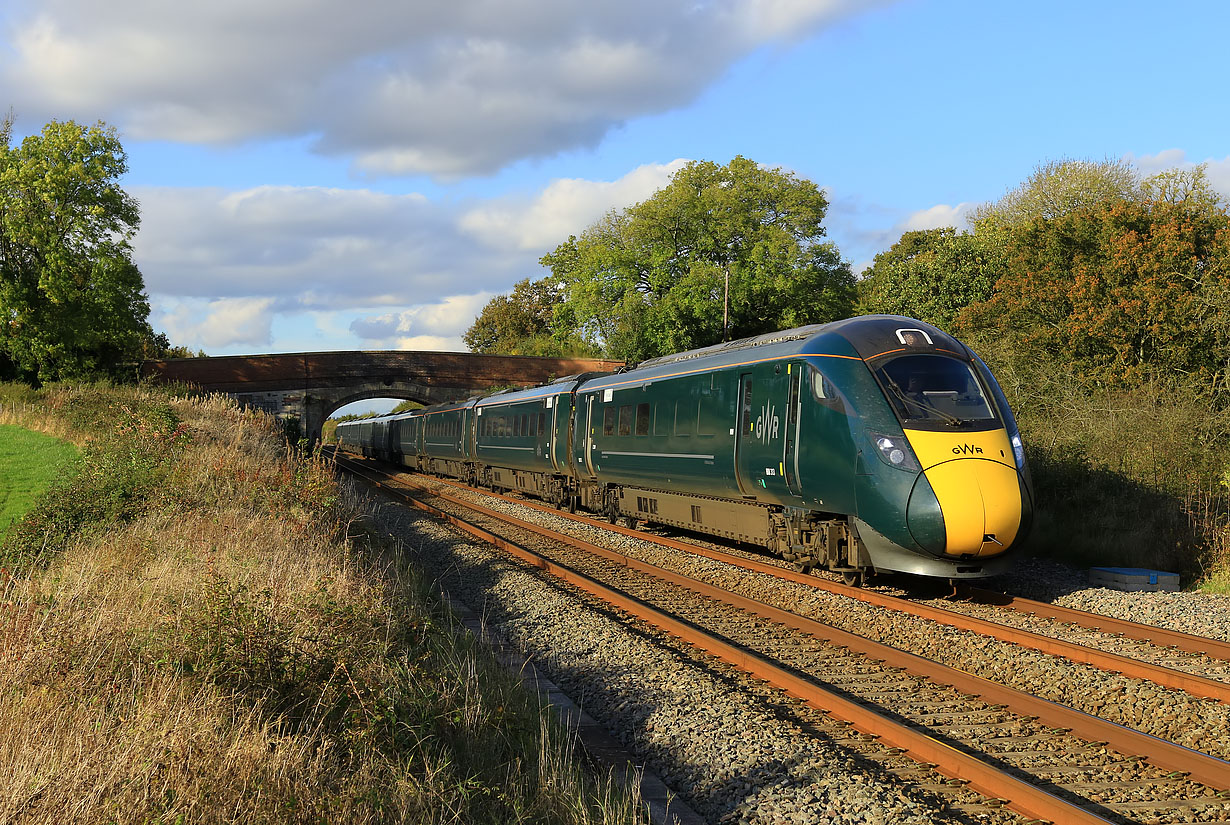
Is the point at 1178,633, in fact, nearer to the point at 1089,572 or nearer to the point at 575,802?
the point at 1089,572

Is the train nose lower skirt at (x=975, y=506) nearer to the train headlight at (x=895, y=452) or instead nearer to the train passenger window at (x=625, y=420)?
the train headlight at (x=895, y=452)

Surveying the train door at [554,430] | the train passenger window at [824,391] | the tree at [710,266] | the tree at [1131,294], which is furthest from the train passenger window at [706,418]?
the tree at [710,266]

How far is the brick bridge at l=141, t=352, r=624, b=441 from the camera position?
4503 centimetres

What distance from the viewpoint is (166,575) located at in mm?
7965

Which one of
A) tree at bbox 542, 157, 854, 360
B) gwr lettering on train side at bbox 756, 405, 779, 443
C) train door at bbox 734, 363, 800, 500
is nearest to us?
train door at bbox 734, 363, 800, 500

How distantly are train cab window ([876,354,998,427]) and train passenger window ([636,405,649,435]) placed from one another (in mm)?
6279

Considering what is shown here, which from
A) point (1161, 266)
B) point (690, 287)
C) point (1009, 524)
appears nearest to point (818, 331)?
point (1009, 524)

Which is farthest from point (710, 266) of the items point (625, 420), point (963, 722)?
point (963, 722)

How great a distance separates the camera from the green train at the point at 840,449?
940 centimetres

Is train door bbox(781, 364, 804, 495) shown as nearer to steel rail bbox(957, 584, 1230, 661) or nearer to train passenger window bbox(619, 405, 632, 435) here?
steel rail bbox(957, 584, 1230, 661)

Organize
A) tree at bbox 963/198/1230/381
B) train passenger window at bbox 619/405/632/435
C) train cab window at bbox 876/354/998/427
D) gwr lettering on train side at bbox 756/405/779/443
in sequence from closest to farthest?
train cab window at bbox 876/354/998/427 → gwr lettering on train side at bbox 756/405/779/443 → train passenger window at bbox 619/405/632/435 → tree at bbox 963/198/1230/381

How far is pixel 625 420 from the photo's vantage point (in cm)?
1689

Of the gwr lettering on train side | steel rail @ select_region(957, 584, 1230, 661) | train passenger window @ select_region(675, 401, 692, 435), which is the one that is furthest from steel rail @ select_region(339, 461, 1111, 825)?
train passenger window @ select_region(675, 401, 692, 435)

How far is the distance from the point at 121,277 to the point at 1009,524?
3634cm
